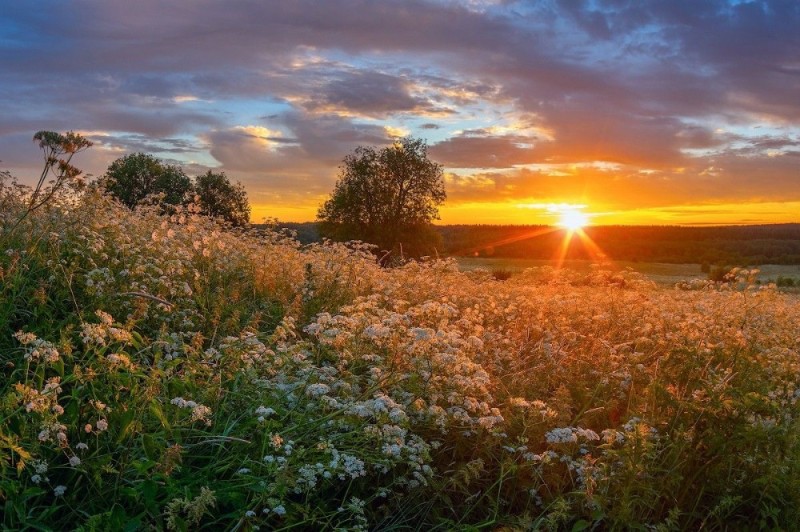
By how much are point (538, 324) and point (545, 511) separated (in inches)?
154

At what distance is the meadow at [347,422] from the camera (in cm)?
432

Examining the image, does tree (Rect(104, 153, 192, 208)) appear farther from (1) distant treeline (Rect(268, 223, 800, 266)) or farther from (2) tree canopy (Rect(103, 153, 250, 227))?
(1) distant treeline (Rect(268, 223, 800, 266))

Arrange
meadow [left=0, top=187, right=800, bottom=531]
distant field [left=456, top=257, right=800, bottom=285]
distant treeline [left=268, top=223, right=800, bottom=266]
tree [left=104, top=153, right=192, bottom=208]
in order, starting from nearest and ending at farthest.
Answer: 1. meadow [left=0, top=187, right=800, bottom=531]
2. tree [left=104, top=153, right=192, bottom=208]
3. distant field [left=456, top=257, right=800, bottom=285]
4. distant treeline [left=268, top=223, right=800, bottom=266]

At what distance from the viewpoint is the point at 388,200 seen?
43.4m

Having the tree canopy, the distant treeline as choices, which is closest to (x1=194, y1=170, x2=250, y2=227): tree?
the tree canopy

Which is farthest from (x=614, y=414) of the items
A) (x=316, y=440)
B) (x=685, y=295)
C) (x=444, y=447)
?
(x=685, y=295)

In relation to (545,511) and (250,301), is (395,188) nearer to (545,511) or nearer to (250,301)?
(250,301)

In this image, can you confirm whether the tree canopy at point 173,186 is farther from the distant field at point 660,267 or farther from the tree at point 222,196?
the distant field at point 660,267

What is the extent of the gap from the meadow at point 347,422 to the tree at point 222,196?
31.6 m

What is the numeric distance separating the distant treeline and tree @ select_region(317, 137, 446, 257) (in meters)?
7.96

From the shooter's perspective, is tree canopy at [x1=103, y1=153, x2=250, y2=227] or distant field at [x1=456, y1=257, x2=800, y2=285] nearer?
tree canopy at [x1=103, y1=153, x2=250, y2=227]

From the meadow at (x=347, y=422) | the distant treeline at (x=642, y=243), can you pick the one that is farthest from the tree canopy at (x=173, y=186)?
the meadow at (x=347, y=422)

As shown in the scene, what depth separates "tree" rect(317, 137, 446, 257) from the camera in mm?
42875

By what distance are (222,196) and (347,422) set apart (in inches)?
1423
